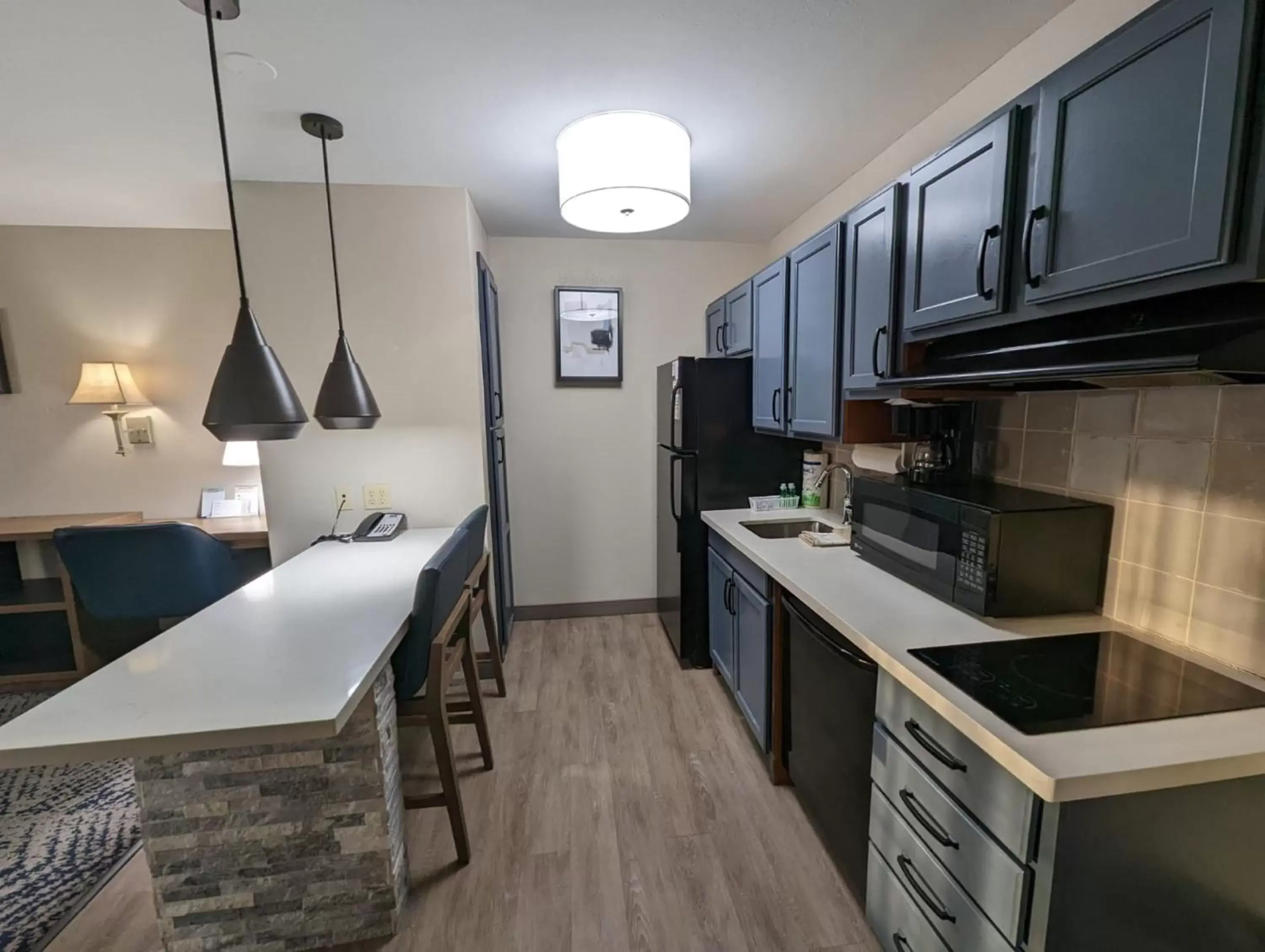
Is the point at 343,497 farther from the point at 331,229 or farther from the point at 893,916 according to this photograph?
the point at 893,916

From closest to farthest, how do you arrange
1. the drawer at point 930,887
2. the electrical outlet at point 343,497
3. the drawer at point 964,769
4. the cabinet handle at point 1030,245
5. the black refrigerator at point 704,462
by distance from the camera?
the drawer at point 964,769, the drawer at point 930,887, the cabinet handle at point 1030,245, the electrical outlet at point 343,497, the black refrigerator at point 704,462

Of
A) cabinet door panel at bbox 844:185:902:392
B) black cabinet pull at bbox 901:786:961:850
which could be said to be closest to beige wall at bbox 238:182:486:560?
cabinet door panel at bbox 844:185:902:392

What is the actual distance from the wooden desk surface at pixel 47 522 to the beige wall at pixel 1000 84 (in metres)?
3.82

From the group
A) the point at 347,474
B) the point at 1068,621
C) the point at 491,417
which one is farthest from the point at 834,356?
the point at 347,474

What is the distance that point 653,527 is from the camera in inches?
136

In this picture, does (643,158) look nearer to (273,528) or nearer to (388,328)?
(388,328)

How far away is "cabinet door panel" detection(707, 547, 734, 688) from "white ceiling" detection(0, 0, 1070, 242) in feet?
5.77

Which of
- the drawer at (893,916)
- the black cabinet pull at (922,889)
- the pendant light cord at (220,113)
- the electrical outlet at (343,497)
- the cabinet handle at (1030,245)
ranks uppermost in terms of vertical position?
the pendant light cord at (220,113)

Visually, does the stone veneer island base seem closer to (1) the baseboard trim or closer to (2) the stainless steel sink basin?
(2) the stainless steel sink basin

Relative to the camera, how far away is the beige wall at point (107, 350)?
9.28 feet

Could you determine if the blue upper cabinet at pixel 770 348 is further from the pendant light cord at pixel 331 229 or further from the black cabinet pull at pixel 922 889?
the pendant light cord at pixel 331 229

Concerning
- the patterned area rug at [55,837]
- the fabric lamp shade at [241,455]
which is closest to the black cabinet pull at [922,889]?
the patterned area rug at [55,837]

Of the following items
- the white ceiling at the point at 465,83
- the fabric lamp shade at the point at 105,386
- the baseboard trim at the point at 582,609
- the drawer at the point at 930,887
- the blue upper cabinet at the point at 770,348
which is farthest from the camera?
the baseboard trim at the point at 582,609

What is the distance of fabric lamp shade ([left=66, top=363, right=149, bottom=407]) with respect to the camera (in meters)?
2.80
